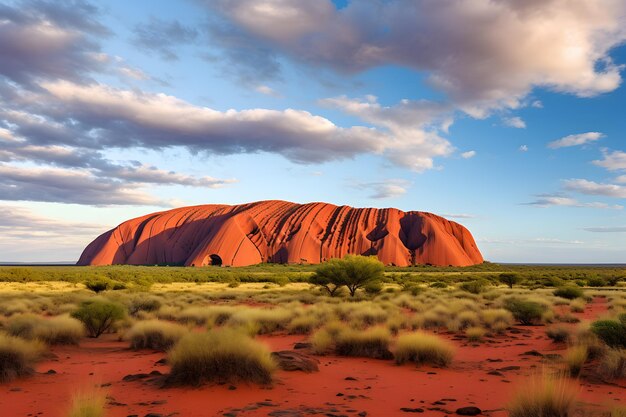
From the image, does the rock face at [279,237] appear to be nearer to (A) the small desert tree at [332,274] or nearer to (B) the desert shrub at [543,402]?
(A) the small desert tree at [332,274]

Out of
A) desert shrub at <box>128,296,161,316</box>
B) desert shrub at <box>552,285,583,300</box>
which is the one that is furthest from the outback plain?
desert shrub at <box>552,285,583,300</box>

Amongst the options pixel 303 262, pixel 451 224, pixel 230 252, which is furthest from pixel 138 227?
pixel 451 224

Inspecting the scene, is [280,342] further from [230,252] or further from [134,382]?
[230,252]

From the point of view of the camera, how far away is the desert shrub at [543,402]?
5.51 m

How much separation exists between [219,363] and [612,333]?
9.21m

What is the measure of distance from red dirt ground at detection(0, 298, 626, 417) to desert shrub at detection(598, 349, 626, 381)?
0.22 meters

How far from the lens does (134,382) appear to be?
883 cm

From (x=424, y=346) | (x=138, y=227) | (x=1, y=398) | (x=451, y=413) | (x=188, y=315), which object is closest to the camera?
(x=451, y=413)

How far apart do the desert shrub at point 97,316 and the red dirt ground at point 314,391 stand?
408cm

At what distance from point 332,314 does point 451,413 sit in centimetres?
1220

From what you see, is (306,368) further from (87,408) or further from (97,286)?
(97,286)

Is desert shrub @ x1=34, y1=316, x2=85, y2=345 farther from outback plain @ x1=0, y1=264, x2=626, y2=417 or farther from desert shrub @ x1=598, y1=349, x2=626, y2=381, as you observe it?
desert shrub @ x1=598, y1=349, x2=626, y2=381

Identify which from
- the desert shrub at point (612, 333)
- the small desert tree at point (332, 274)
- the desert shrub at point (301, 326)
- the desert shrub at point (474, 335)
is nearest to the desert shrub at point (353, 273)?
the small desert tree at point (332, 274)

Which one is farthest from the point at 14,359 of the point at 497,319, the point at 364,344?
the point at 497,319
